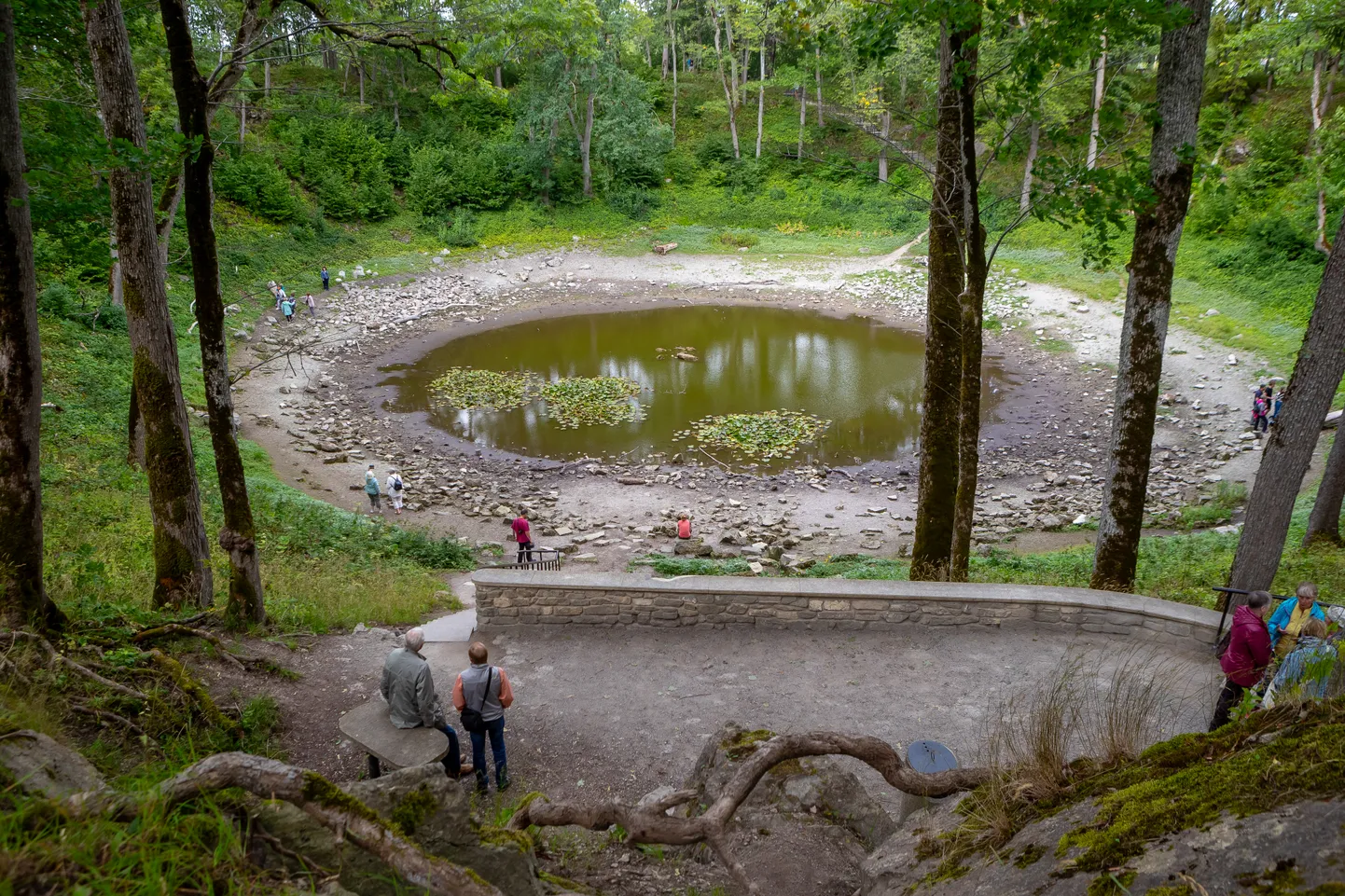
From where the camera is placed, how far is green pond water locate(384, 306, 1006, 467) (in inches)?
828

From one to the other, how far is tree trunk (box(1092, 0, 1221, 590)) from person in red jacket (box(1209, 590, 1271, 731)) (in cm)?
298

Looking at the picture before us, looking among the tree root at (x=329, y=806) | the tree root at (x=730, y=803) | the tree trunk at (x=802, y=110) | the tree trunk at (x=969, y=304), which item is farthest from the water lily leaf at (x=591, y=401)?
the tree trunk at (x=802, y=110)

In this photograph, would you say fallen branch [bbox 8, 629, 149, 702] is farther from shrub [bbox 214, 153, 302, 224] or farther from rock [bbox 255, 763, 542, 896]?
shrub [bbox 214, 153, 302, 224]

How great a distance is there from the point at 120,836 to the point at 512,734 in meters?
4.23

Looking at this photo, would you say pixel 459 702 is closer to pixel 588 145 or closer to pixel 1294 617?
pixel 1294 617

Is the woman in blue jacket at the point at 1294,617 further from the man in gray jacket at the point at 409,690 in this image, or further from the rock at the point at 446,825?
the man in gray jacket at the point at 409,690

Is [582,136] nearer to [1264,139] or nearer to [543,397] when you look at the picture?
[543,397]

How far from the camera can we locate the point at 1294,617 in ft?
18.2

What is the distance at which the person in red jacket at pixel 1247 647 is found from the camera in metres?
5.22

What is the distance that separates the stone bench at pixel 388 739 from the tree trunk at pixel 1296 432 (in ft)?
24.8

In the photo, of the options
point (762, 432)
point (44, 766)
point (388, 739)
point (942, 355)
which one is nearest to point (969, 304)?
point (942, 355)

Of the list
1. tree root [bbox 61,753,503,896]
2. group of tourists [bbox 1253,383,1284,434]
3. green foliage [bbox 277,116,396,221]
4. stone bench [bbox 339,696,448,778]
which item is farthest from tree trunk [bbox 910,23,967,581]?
green foliage [bbox 277,116,396,221]

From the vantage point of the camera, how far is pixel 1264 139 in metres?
27.1

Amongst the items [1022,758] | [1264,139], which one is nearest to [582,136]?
[1264,139]
